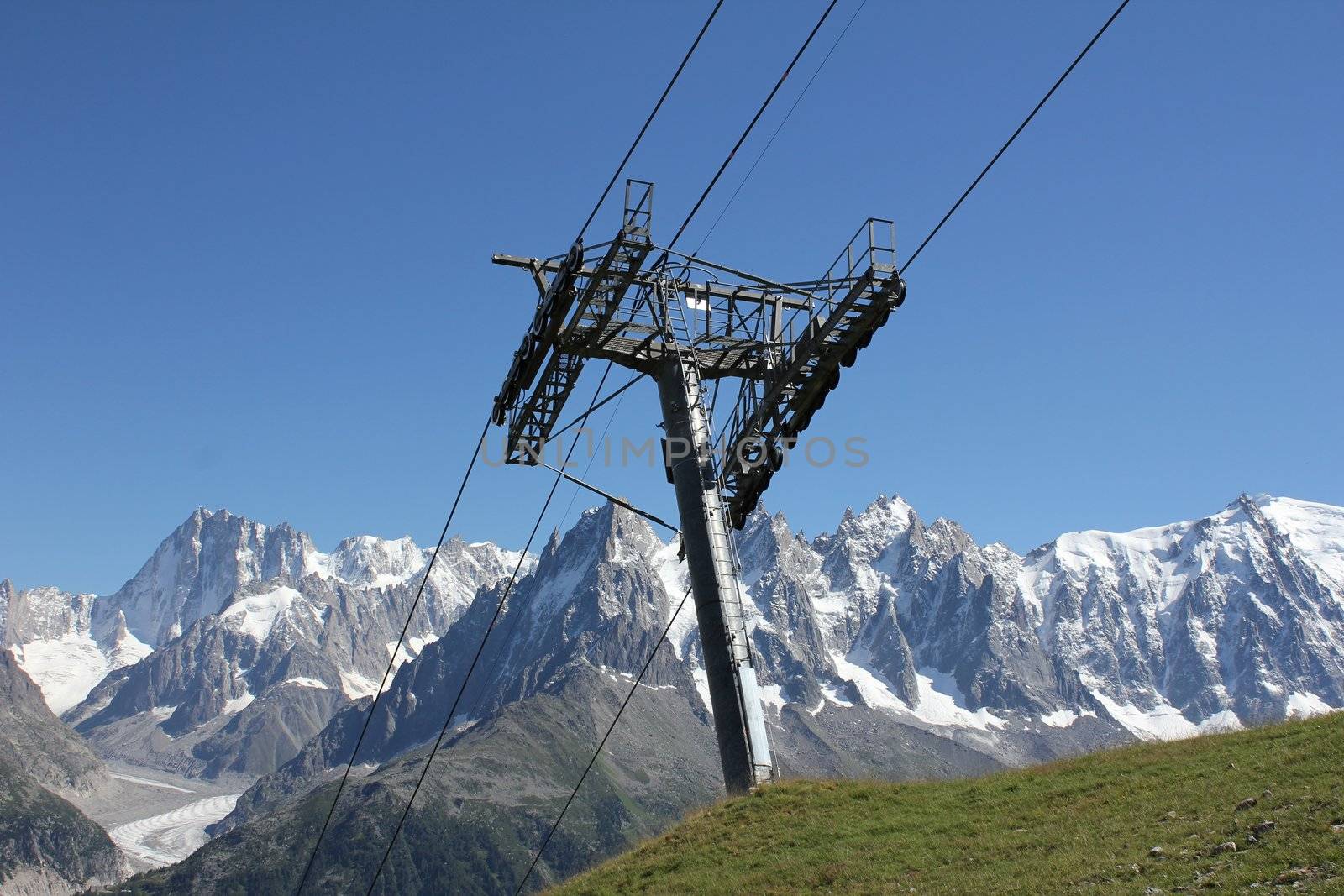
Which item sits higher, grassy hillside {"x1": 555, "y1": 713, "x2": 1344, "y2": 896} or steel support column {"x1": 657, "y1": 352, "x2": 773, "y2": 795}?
steel support column {"x1": 657, "y1": 352, "x2": 773, "y2": 795}

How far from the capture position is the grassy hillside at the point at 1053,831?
19.4m

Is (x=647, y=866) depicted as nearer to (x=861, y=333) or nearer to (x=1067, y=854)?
(x=1067, y=854)

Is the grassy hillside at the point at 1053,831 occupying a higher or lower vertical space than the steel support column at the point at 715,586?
lower

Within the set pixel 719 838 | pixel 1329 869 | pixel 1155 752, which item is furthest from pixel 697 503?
pixel 1329 869

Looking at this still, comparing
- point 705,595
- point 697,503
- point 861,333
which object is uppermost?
point 861,333

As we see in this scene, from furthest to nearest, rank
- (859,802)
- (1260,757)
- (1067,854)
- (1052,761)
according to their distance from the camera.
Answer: (1052,761) → (859,802) → (1260,757) → (1067,854)

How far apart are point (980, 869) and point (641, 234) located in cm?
1471

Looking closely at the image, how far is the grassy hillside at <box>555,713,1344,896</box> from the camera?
19.4 m

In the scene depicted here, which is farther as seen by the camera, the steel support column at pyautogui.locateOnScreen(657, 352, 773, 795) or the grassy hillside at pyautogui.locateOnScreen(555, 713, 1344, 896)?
the steel support column at pyautogui.locateOnScreen(657, 352, 773, 795)

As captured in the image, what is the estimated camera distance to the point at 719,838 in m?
26.0

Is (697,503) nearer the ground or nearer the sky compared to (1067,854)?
nearer the sky

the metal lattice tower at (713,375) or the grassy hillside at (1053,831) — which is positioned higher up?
the metal lattice tower at (713,375)

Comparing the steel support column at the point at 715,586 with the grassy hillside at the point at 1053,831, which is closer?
the grassy hillside at the point at 1053,831

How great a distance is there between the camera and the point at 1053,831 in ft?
75.8
